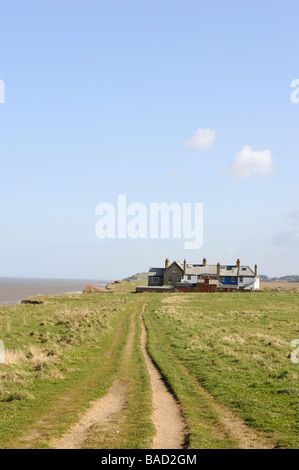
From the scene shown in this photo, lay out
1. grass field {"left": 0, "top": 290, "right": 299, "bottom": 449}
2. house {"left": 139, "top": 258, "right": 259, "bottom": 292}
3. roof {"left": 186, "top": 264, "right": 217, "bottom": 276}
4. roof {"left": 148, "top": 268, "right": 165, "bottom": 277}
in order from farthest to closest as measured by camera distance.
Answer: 1. roof {"left": 148, "top": 268, "right": 165, "bottom": 277}
2. roof {"left": 186, "top": 264, "right": 217, "bottom": 276}
3. house {"left": 139, "top": 258, "right": 259, "bottom": 292}
4. grass field {"left": 0, "top": 290, "right": 299, "bottom": 449}

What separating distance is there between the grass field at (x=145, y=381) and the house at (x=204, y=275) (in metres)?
63.8

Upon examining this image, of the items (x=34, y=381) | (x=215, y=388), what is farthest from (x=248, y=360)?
(x=34, y=381)

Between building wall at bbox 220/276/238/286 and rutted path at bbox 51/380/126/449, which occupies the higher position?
building wall at bbox 220/276/238/286

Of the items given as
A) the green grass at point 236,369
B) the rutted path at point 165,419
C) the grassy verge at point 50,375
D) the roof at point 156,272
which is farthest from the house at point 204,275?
the rutted path at point 165,419

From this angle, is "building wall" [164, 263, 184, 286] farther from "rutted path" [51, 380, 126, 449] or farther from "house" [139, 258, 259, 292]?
"rutted path" [51, 380, 126, 449]

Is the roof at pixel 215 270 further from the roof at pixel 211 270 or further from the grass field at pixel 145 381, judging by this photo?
the grass field at pixel 145 381

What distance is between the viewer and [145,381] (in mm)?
17984

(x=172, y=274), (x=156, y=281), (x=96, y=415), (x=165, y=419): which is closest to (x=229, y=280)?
(x=172, y=274)

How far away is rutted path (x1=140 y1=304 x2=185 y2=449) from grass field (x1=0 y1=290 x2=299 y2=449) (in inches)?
9.0

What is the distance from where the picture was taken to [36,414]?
13.5m

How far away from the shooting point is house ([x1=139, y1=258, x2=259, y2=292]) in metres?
99.1

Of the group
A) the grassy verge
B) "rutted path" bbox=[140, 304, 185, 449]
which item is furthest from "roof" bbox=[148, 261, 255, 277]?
"rutted path" bbox=[140, 304, 185, 449]

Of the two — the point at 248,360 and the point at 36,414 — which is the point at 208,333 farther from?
the point at 36,414
